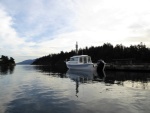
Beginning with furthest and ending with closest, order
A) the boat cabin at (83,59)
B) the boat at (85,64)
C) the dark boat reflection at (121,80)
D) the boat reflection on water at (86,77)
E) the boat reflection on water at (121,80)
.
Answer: the boat cabin at (83,59) < the boat at (85,64) < the boat reflection on water at (86,77) < the dark boat reflection at (121,80) < the boat reflection on water at (121,80)

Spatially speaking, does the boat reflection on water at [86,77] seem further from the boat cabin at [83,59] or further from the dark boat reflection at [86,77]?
the boat cabin at [83,59]

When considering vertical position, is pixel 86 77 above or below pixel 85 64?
below

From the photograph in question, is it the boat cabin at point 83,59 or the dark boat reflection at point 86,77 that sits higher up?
the boat cabin at point 83,59

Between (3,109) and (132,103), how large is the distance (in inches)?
331

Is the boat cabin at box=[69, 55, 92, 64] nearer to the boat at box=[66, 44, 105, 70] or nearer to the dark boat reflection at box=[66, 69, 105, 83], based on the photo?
the boat at box=[66, 44, 105, 70]

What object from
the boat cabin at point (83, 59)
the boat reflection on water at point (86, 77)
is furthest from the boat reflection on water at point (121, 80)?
the boat cabin at point (83, 59)

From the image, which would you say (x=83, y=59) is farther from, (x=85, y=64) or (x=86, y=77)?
(x=86, y=77)

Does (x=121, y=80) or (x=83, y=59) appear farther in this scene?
(x=83, y=59)

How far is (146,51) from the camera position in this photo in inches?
3484

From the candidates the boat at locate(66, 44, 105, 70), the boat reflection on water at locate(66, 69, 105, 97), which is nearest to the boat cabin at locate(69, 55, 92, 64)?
the boat at locate(66, 44, 105, 70)

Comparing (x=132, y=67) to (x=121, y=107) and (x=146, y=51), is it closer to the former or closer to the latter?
(x=146, y=51)

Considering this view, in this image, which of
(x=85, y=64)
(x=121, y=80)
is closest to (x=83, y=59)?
(x=85, y=64)

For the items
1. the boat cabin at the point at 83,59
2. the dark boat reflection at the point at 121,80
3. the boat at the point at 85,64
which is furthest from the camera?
the boat cabin at the point at 83,59

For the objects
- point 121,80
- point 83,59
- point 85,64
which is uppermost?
point 83,59
